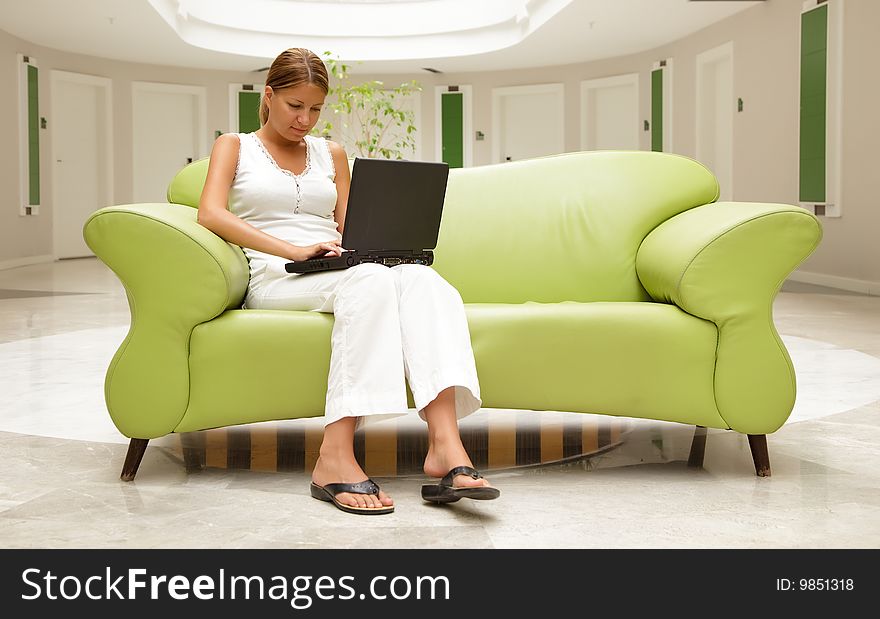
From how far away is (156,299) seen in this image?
2.31 m

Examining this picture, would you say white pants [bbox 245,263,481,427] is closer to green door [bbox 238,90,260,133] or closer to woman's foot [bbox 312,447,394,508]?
woman's foot [bbox 312,447,394,508]

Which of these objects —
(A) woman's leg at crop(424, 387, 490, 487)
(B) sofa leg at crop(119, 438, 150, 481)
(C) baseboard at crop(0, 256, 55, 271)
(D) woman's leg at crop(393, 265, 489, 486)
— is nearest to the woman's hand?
(D) woman's leg at crop(393, 265, 489, 486)

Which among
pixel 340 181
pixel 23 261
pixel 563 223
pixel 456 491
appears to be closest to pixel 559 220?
pixel 563 223

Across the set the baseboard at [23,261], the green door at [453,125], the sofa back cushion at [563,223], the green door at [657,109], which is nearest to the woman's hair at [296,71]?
the sofa back cushion at [563,223]

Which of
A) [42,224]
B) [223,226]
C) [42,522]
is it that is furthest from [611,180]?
[42,224]

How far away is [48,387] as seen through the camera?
3.68 metres

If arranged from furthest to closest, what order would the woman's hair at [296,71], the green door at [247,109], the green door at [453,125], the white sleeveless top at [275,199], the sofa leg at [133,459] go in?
the green door at [453,125] → the green door at [247,109] → the white sleeveless top at [275,199] → the woman's hair at [296,71] → the sofa leg at [133,459]

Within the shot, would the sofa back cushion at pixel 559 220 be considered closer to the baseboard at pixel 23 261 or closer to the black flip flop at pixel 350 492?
the black flip flop at pixel 350 492

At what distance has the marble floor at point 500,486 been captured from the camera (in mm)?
1946

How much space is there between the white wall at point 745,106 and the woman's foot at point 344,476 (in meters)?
6.45

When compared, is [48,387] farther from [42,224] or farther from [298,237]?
[42,224]

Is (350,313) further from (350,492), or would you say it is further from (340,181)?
(340,181)

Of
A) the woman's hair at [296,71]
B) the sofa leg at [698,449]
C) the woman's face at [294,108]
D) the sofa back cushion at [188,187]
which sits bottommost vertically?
the sofa leg at [698,449]

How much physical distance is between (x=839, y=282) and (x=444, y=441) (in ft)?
22.6
